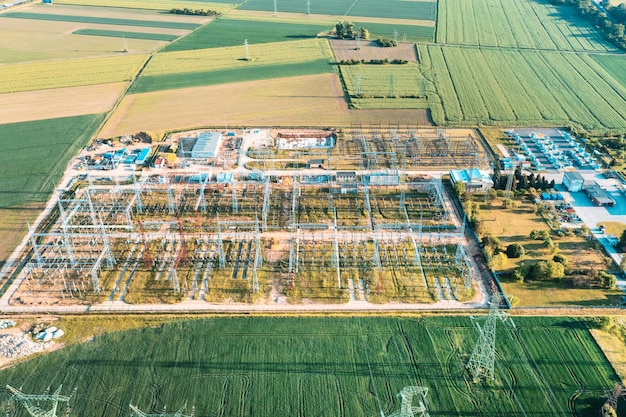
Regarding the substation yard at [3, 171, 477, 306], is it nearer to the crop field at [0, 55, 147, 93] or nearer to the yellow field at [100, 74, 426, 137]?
the yellow field at [100, 74, 426, 137]

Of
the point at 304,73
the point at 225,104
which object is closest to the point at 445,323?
the point at 225,104

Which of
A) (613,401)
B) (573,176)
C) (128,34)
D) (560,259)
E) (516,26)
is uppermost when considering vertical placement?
(516,26)

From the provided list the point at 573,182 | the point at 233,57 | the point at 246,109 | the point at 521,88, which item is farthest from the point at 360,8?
the point at 573,182

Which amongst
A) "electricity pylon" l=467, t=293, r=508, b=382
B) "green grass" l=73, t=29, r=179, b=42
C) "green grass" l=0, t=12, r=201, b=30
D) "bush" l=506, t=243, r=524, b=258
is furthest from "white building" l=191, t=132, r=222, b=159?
"green grass" l=0, t=12, r=201, b=30

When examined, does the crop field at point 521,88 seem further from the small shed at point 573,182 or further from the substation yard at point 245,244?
the substation yard at point 245,244

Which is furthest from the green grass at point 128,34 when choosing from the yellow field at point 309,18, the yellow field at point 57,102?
the yellow field at point 57,102

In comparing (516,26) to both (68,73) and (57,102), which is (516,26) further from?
(57,102)
